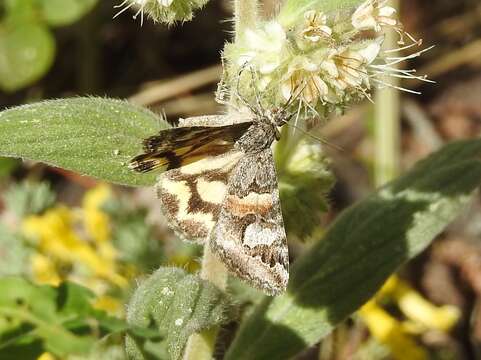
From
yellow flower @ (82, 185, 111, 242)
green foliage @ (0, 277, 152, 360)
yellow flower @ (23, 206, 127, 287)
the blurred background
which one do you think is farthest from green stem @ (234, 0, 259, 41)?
yellow flower @ (82, 185, 111, 242)

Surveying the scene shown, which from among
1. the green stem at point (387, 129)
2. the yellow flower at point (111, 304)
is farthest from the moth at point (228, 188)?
the green stem at point (387, 129)

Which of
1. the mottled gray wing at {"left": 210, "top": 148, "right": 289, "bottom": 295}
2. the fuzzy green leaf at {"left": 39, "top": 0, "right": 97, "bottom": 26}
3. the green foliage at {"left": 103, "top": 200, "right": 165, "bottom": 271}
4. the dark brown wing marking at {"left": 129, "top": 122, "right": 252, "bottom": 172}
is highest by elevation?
the dark brown wing marking at {"left": 129, "top": 122, "right": 252, "bottom": 172}

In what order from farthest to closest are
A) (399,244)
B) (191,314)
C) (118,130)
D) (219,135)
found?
(399,244) → (118,130) → (191,314) → (219,135)

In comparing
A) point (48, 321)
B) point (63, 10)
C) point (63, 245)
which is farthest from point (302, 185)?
point (63, 10)

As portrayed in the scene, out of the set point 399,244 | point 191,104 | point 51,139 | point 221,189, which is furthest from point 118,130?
point 191,104

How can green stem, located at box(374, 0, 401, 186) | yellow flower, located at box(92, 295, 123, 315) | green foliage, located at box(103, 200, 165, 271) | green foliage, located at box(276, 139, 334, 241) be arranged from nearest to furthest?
green foliage, located at box(276, 139, 334, 241)
yellow flower, located at box(92, 295, 123, 315)
green foliage, located at box(103, 200, 165, 271)
green stem, located at box(374, 0, 401, 186)

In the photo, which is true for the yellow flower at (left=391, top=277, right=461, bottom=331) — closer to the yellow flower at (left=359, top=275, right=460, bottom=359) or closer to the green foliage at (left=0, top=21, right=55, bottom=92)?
the yellow flower at (left=359, top=275, right=460, bottom=359)

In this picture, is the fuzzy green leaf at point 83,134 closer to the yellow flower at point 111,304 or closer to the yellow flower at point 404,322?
the yellow flower at point 111,304

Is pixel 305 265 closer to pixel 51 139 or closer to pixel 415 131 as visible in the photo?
pixel 51 139
